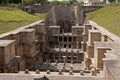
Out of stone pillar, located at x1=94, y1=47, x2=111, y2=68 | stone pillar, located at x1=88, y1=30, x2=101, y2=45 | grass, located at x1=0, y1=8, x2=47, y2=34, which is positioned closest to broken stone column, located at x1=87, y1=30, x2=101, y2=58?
stone pillar, located at x1=88, y1=30, x2=101, y2=45

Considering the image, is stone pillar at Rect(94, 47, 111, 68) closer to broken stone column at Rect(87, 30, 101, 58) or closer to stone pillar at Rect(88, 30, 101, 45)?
broken stone column at Rect(87, 30, 101, 58)

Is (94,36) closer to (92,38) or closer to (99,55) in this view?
(92,38)

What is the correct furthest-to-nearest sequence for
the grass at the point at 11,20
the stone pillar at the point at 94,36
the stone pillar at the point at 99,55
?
the grass at the point at 11,20 → the stone pillar at the point at 94,36 → the stone pillar at the point at 99,55

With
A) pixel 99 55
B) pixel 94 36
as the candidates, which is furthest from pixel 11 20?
pixel 99 55

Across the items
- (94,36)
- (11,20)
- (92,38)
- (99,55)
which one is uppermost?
(11,20)

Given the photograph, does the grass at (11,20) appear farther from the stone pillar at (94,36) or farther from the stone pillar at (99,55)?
the stone pillar at (99,55)

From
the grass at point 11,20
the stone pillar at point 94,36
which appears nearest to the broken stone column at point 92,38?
the stone pillar at point 94,36

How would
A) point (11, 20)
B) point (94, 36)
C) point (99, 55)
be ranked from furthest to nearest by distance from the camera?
point (11, 20), point (94, 36), point (99, 55)

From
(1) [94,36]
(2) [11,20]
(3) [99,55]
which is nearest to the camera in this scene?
(3) [99,55]

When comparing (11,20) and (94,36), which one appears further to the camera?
(11,20)

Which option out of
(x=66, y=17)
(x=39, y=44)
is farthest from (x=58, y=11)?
(x=39, y=44)

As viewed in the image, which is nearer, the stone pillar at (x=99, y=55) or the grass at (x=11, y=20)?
the stone pillar at (x=99, y=55)

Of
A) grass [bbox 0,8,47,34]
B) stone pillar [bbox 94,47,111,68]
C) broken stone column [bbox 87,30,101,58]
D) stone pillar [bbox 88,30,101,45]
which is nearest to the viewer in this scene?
stone pillar [bbox 94,47,111,68]

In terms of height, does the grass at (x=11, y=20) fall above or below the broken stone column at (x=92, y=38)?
above
